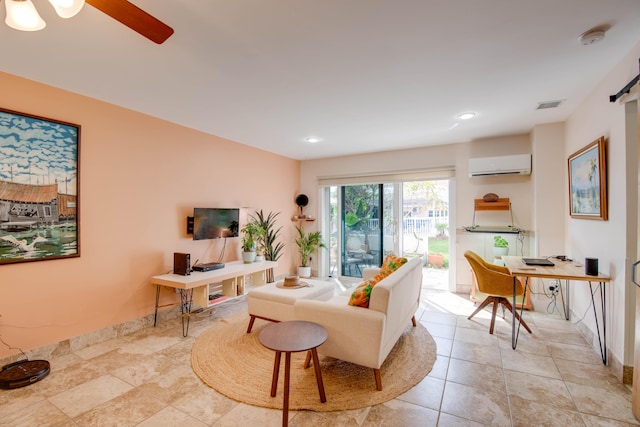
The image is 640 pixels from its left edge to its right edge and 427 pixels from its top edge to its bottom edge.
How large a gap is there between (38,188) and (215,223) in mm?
1791

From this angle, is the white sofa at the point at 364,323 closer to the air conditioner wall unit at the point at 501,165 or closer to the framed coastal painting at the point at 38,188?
the framed coastal painting at the point at 38,188

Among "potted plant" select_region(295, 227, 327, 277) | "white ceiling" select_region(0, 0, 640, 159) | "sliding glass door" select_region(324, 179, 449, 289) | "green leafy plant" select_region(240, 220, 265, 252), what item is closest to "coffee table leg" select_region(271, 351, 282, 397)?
"white ceiling" select_region(0, 0, 640, 159)

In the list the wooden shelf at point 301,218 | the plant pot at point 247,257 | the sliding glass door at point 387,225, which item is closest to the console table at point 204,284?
the plant pot at point 247,257

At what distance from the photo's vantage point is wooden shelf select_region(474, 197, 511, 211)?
4133 millimetres

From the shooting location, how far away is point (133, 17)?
1.30m

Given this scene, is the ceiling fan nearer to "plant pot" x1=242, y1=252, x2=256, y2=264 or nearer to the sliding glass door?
"plant pot" x1=242, y1=252, x2=256, y2=264

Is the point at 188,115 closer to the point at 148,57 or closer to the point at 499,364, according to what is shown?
the point at 148,57

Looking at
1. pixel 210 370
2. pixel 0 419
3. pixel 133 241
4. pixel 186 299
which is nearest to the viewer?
pixel 0 419

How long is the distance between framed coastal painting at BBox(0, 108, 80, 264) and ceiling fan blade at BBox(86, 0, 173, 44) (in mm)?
1884

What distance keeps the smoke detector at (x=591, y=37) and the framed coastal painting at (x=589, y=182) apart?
0.98 metres

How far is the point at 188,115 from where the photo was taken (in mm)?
3289

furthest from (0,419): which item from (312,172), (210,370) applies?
(312,172)

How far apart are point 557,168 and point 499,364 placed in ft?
8.54

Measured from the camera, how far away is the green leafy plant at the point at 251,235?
4152 millimetres
